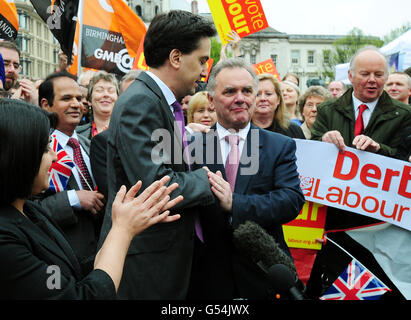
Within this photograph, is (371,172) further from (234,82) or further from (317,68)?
(317,68)

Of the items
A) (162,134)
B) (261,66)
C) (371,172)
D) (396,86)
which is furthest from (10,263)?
(261,66)

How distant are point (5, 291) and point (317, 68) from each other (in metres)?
81.3

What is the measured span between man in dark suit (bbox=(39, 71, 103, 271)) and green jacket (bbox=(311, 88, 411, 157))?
6.58ft

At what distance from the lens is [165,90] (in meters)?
2.37

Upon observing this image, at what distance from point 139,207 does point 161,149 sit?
411 mm

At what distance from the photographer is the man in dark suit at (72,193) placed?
3.19 m

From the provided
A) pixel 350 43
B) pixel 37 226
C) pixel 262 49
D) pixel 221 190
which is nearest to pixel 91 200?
pixel 221 190

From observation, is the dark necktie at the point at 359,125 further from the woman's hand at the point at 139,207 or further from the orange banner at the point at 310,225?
the woman's hand at the point at 139,207

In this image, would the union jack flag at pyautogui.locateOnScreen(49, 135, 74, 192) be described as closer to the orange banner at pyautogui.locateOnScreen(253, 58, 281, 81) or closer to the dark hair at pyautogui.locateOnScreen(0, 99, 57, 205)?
the dark hair at pyautogui.locateOnScreen(0, 99, 57, 205)

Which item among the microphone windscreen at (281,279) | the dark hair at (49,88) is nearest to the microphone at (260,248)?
the microphone windscreen at (281,279)

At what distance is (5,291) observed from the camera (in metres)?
1.53

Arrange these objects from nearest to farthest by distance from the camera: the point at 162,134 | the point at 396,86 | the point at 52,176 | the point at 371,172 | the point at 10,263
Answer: the point at 10,263 < the point at 162,134 < the point at 52,176 < the point at 371,172 < the point at 396,86

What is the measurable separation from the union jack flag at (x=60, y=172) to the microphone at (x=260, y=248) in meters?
1.74
